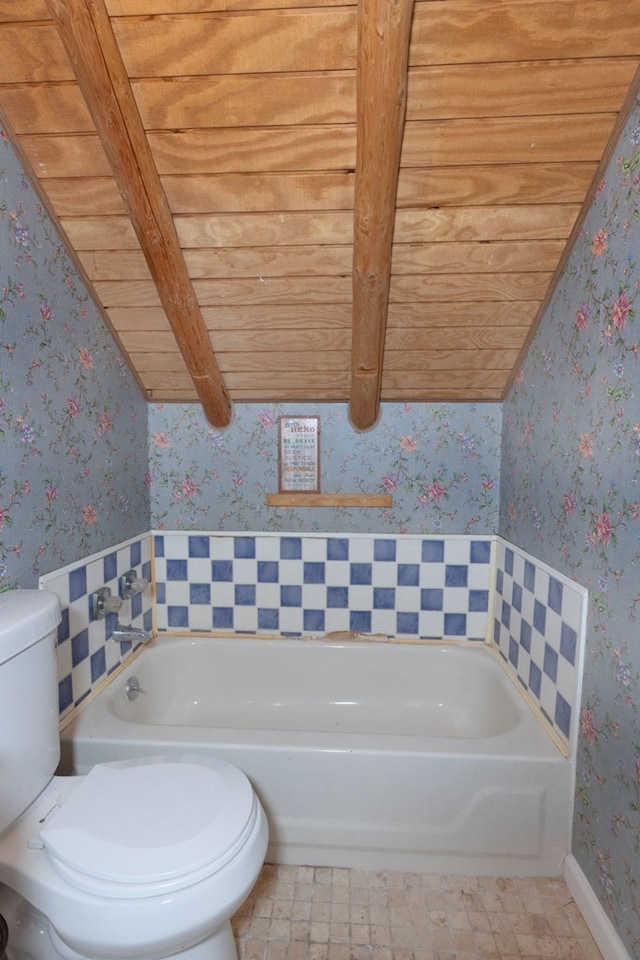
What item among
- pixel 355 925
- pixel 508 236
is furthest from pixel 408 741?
pixel 508 236

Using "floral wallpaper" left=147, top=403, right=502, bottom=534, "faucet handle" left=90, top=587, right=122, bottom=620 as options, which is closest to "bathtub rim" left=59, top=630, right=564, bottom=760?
"faucet handle" left=90, top=587, right=122, bottom=620

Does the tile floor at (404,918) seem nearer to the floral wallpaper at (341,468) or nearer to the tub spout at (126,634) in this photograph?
the tub spout at (126,634)

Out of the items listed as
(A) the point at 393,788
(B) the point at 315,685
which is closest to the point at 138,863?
(A) the point at 393,788

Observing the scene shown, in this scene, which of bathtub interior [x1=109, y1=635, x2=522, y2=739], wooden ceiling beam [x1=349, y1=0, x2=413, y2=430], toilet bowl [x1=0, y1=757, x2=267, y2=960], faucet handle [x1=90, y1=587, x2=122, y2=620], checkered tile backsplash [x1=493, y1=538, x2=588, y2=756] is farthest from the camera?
bathtub interior [x1=109, y1=635, x2=522, y2=739]

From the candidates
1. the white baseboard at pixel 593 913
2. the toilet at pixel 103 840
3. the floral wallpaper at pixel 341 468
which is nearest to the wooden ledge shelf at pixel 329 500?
the floral wallpaper at pixel 341 468

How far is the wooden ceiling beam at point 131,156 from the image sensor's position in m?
1.06

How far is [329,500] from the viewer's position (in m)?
2.17

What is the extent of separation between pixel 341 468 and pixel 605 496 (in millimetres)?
1121

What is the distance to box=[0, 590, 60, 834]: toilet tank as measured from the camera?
106 cm

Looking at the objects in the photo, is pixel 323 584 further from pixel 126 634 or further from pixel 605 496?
pixel 605 496

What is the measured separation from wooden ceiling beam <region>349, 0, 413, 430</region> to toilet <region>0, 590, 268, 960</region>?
1.23 m

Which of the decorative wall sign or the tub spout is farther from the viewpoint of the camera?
the decorative wall sign

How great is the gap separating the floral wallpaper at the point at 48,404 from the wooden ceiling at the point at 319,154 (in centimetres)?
11

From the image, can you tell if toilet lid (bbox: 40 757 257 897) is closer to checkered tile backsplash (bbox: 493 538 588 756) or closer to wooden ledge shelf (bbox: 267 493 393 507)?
checkered tile backsplash (bbox: 493 538 588 756)
